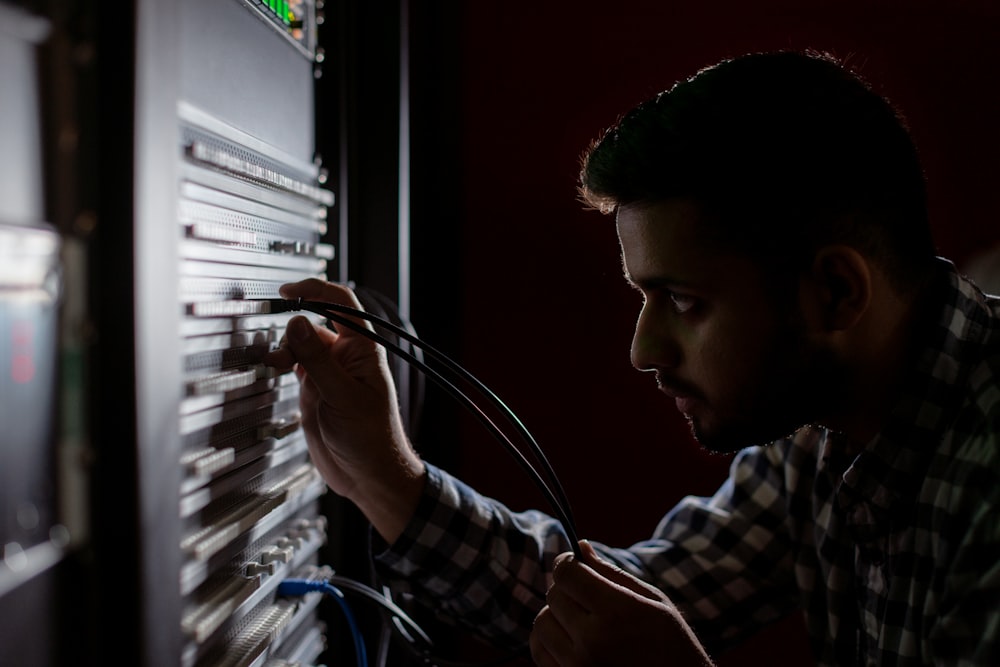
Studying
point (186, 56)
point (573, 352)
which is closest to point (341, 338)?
point (186, 56)

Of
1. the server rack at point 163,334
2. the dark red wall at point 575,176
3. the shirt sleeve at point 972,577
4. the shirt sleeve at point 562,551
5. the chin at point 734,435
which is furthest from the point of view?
the dark red wall at point 575,176

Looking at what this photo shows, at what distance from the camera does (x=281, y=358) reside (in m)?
0.77

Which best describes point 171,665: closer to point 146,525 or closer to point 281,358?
point 146,525

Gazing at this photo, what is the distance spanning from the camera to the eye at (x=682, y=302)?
0.88 m

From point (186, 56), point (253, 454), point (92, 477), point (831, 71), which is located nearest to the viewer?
point (92, 477)

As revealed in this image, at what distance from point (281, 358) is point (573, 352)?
0.85 m

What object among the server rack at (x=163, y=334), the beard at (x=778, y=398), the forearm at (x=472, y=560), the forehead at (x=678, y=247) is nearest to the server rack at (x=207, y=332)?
the server rack at (x=163, y=334)

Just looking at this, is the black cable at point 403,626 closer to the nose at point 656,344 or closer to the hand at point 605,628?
the hand at point 605,628

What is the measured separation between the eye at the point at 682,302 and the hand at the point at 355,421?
1.17ft

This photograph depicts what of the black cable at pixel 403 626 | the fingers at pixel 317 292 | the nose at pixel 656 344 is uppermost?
the fingers at pixel 317 292

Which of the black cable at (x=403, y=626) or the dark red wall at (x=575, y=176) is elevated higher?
the dark red wall at (x=575, y=176)

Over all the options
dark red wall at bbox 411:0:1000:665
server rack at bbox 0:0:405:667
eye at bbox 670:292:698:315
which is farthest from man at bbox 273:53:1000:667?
dark red wall at bbox 411:0:1000:665

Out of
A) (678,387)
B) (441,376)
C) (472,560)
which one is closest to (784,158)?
(678,387)

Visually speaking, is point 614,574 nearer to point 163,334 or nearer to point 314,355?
point 314,355
